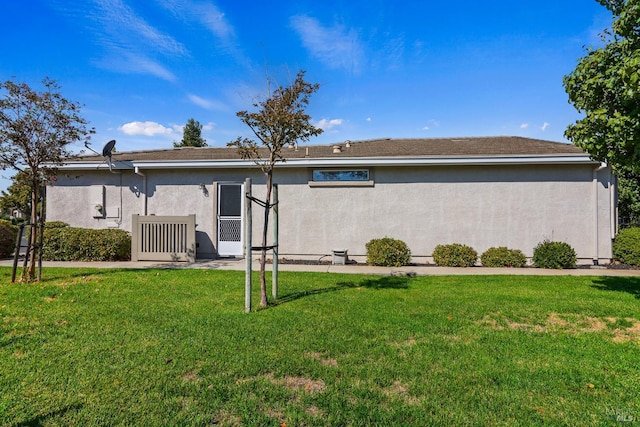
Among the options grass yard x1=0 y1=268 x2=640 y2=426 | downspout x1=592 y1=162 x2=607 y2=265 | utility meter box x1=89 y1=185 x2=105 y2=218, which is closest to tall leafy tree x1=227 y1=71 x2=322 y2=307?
grass yard x1=0 y1=268 x2=640 y2=426

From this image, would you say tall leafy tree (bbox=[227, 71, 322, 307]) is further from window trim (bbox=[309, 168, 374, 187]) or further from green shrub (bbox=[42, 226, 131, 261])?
green shrub (bbox=[42, 226, 131, 261])

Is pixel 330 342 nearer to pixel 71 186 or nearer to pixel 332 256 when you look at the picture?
pixel 332 256

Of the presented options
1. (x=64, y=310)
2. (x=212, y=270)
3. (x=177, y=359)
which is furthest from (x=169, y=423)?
(x=212, y=270)

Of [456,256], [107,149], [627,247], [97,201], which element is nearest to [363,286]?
[456,256]

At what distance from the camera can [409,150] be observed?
1099cm

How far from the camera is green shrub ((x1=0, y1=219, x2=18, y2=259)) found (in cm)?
1076

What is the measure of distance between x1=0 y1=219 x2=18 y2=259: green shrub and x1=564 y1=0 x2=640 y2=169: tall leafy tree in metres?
14.8

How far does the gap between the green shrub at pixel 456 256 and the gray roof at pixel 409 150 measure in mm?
2577

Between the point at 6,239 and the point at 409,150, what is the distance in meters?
12.9

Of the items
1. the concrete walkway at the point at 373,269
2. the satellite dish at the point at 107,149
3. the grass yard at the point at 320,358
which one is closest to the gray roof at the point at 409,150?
the satellite dish at the point at 107,149

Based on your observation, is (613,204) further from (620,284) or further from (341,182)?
(341,182)

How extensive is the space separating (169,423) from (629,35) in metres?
6.67

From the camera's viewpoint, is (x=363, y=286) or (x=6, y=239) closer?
(x=363, y=286)

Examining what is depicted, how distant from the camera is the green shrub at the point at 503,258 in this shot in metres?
9.32
